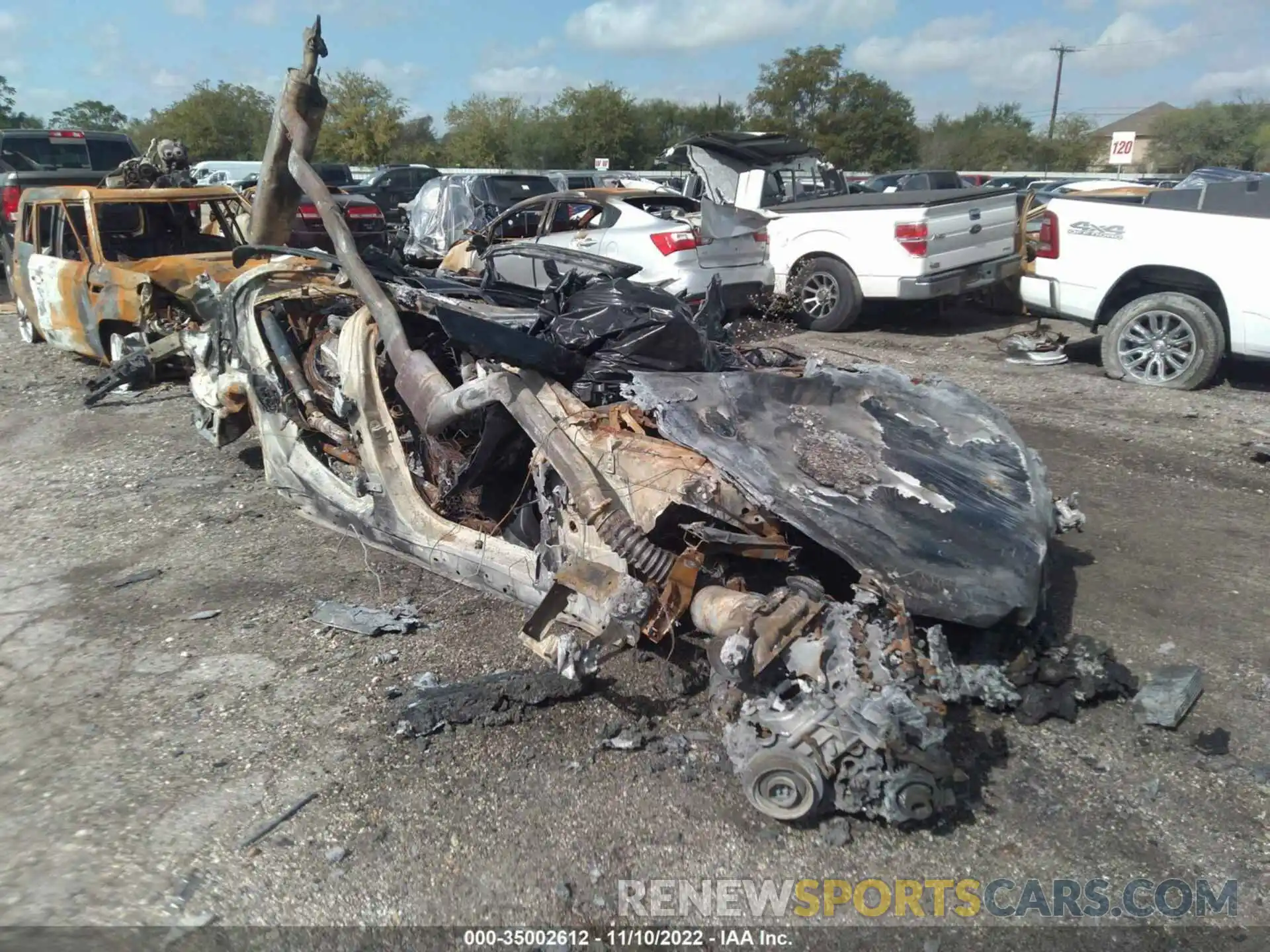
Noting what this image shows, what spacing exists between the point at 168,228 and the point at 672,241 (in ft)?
16.2

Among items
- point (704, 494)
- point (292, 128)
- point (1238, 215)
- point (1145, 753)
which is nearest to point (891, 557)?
point (704, 494)

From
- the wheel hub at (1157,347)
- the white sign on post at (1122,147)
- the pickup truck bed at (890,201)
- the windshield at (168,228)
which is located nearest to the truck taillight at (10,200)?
the windshield at (168,228)

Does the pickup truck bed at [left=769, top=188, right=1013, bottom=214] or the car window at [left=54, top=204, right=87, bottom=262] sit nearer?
the car window at [left=54, top=204, right=87, bottom=262]

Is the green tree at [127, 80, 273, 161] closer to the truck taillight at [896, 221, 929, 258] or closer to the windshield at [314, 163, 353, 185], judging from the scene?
the windshield at [314, 163, 353, 185]

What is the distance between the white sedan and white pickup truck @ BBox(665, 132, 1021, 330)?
0.27 metres

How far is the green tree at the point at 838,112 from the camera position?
A: 4197 cm

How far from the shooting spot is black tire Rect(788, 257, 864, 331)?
9938 millimetres

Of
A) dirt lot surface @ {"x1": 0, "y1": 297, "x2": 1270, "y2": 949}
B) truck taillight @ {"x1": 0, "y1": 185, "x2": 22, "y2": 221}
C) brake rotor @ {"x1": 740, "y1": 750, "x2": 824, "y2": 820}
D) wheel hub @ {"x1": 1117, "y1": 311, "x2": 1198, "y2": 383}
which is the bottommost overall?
dirt lot surface @ {"x1": 0, "y1": 297, "x2": 1270, "y2": 949}

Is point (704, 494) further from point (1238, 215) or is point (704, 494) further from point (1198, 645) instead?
point (1238, 215)

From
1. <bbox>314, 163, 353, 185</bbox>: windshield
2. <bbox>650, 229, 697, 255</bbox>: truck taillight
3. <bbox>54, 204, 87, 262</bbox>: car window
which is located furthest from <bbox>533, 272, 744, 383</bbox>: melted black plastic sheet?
<bbox>314, 163, 353, 185</bbox>: windshield

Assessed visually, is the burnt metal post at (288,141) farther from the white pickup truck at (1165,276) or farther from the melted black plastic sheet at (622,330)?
the white pickup truck at (1165,276)

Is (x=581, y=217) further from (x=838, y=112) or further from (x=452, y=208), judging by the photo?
(x=838, y=112)

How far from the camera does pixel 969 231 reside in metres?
9.68

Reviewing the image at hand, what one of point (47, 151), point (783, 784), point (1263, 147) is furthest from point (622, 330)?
point (1263, 147)
